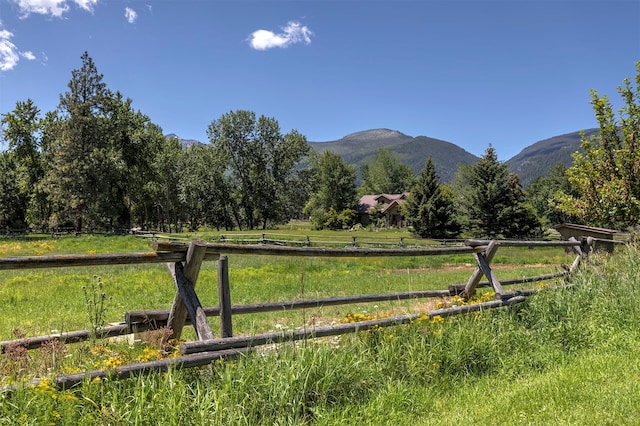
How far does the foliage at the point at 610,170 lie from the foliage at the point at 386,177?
90.1m

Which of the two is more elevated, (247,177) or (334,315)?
(247,177)

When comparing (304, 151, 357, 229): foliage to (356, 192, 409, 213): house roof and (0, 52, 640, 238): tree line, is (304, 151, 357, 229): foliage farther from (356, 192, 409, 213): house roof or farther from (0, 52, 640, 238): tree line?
(356, 192, 409, 213): house roof

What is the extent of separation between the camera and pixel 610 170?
42.7 ft

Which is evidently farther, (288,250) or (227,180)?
(227,180)

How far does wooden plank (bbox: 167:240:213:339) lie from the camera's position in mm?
3949

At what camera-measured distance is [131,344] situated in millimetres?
4590

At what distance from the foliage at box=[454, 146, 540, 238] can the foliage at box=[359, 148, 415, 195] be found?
6076 cm

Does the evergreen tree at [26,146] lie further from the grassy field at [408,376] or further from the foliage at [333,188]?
the grassy field at [408,376]

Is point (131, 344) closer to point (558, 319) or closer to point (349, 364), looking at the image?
point (349, 364)

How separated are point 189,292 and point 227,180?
66.8 meters

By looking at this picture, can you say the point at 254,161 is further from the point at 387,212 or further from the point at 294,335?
the point at 294,335

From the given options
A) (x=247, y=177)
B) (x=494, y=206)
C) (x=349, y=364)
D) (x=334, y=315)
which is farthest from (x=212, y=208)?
(x=349, y=364)

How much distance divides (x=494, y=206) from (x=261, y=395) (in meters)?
42.0

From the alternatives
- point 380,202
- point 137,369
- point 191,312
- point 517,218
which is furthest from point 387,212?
point 137,369
